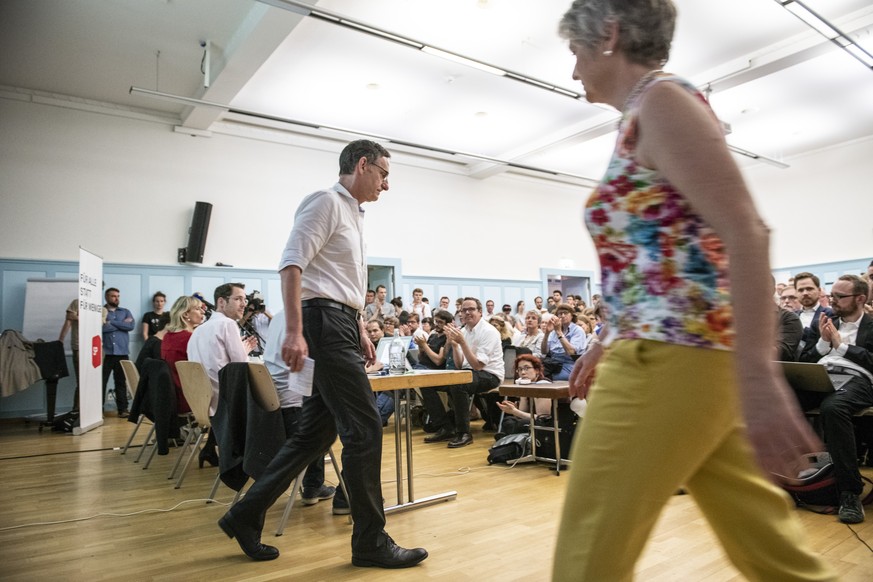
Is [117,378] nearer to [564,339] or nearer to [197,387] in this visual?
[197,387]

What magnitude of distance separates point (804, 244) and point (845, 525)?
36.0 ft

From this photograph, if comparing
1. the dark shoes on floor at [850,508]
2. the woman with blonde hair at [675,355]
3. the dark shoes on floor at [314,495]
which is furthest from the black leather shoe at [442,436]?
the woman with blonde hair at [675,355]

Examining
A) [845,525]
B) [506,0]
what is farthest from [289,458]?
[506,0]

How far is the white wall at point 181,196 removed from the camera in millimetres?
7633

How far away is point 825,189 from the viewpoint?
1147 centimetres

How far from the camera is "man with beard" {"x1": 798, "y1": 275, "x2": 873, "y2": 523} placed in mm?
2666

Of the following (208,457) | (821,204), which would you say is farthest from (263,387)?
(821,204)

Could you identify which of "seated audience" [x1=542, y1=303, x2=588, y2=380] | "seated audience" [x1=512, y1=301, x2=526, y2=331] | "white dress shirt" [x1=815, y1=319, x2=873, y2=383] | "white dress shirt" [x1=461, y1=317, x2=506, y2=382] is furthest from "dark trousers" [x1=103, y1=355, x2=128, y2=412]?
"white dress shirt" [x1=815, y1=319, x2=873, y2=383]

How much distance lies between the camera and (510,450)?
410cm

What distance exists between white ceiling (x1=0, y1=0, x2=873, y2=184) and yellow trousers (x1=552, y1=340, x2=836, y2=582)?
19.0 ft

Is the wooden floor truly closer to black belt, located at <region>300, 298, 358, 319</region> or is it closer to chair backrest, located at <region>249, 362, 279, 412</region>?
chair backrest, located at <region>249, 362, 279, 412</region>

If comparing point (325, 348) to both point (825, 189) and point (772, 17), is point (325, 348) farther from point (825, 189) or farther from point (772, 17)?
point (825, 189)

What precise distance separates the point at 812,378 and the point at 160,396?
3.97m

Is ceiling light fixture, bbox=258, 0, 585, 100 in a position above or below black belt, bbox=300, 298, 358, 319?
above
